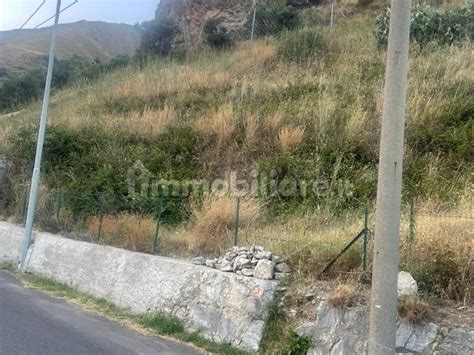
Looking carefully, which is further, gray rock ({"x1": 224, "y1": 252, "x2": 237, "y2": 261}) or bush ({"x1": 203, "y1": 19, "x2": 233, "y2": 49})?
bush ({"x1": 203, "y1": 19, "x2": 233, "y2": 49})

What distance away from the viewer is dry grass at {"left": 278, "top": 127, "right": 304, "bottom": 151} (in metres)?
12.9

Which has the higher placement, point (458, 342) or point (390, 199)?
point (390, 199)

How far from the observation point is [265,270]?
7203 millimetres

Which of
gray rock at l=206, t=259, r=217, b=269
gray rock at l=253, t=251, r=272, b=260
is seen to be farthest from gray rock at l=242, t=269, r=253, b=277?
gray rock at l=206, t=259, r=217, b=269

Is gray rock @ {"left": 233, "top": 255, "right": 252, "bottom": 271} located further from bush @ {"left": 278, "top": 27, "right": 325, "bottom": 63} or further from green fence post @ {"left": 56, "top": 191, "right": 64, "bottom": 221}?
bush @ {"left": 278, "top": 27, "right": 325, "bottom": 63}

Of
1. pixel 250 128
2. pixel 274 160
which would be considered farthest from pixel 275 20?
pixel 274 160

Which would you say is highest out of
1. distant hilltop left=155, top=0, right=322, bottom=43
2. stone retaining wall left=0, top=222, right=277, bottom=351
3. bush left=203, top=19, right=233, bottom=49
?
distant hilltop left=155, top=0, right=322, bottom=43

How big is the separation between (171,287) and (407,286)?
3913 mm

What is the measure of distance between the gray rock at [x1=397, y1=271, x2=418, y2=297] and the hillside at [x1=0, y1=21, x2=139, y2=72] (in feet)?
186

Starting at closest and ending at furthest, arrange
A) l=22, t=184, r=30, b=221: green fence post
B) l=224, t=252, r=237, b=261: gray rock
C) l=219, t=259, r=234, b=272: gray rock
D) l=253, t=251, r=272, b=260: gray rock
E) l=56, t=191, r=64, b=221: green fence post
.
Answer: l=253, t=251, r=272, b=260: gray rock < l=219, t=259, r=234, b=272: gray rock < l=224, t=252, r=237, b=261: gray rock < l=56, t=191, r=64, b=221: green fence post < l=22, t=184, r=30, b=221: green fence post

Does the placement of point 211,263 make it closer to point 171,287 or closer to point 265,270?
point 171,287

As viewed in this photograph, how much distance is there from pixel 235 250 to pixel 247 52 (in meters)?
15.6

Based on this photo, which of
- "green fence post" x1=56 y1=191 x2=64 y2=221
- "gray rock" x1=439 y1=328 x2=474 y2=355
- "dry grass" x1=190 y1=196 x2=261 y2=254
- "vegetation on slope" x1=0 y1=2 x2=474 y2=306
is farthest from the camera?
"green fence post" x1=56 y1=191 x2=64 y2=221

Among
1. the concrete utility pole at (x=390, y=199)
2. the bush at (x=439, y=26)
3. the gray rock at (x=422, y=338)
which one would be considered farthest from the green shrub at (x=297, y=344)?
the bush at (x=439, y=26)
